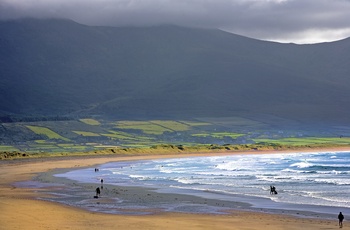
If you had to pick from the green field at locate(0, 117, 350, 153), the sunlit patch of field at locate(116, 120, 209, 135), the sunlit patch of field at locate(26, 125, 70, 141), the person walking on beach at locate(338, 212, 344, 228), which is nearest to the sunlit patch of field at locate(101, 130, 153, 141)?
the green field at locate(0, 117, 350, 153)

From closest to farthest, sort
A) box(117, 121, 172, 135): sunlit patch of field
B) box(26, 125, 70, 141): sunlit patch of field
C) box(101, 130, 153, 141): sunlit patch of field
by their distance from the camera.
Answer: box(26, 125, 70, 141): sunlit patch of field → box(101, 130, 153, 141): sunlit patch of field → box(117, 121, 172, 135): sunlit patch of field

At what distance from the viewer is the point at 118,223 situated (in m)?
30.1

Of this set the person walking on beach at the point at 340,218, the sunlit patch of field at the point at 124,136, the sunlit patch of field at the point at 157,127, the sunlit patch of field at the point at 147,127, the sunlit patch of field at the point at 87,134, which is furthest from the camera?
the sunlit patch of field at the point at 157,127

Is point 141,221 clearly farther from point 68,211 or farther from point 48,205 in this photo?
point 48,205

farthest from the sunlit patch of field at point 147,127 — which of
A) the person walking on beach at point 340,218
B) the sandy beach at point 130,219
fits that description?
the person walking on beach at point 340,218

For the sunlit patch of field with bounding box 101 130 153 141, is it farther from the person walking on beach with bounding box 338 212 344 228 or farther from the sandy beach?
the person walking on beach with bounding box 338 212 344 228

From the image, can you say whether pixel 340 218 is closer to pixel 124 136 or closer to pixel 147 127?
pixel 124 136

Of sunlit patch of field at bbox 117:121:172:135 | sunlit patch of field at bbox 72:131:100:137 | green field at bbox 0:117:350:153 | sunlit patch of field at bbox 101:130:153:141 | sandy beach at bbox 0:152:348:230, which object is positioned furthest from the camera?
sunlit patch of field at bbox 117:121:172:135

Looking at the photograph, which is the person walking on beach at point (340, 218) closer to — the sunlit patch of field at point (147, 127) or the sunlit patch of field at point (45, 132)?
the sunlit patch of field at point (45, 132)

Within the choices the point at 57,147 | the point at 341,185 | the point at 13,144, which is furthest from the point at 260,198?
the point at 13,144

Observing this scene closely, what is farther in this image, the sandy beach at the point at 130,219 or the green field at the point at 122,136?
the green field at the point at 122,136

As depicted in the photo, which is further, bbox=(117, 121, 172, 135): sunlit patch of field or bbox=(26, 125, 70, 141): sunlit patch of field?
bbox=(117, 121, 172, 135): sunlit patch of field

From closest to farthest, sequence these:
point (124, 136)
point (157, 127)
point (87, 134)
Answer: point (87, 134) → point (124, 136) → point (157, 127)

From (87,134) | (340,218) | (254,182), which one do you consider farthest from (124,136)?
(340,218)
